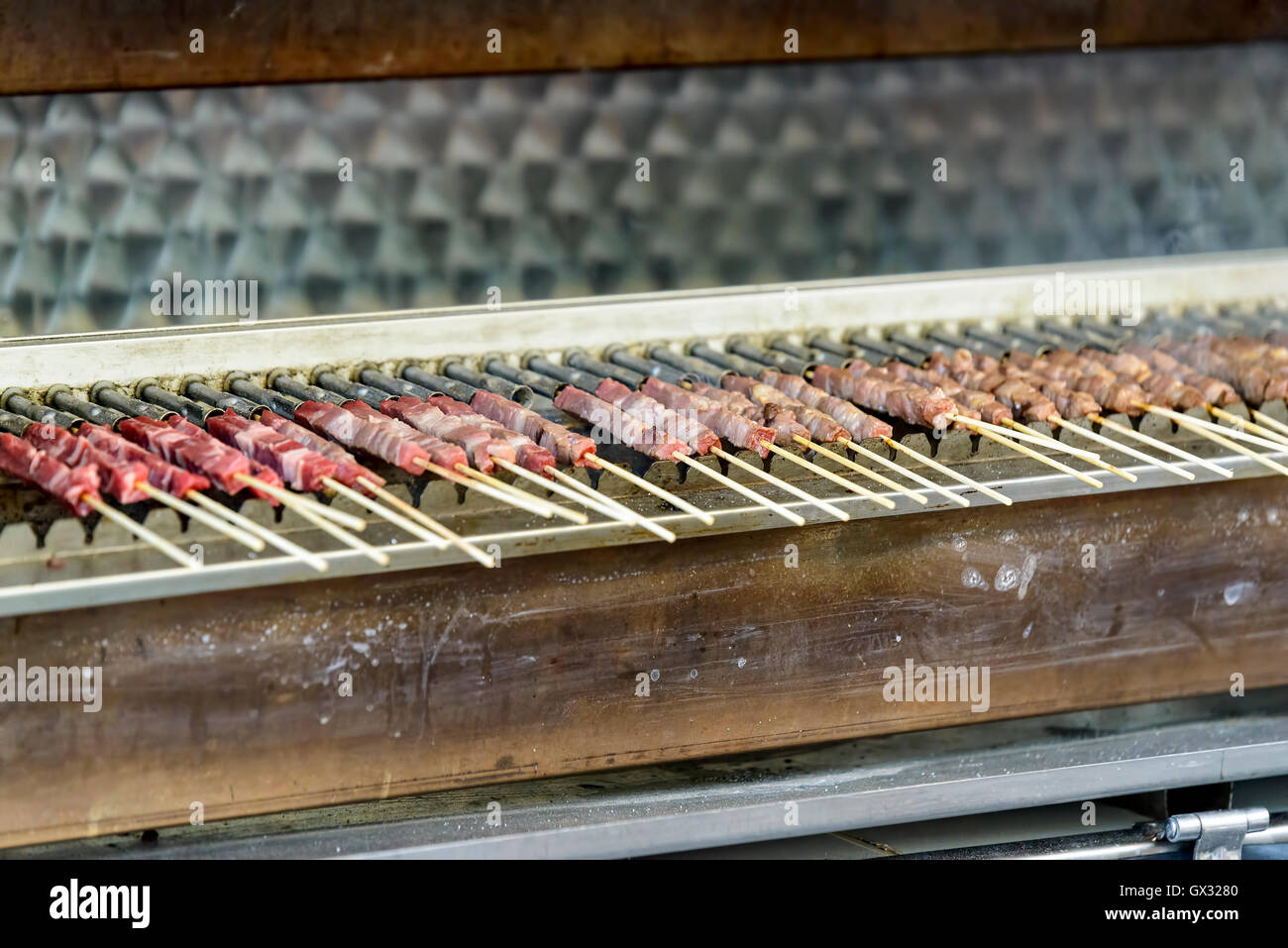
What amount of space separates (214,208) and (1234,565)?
9.97 feet

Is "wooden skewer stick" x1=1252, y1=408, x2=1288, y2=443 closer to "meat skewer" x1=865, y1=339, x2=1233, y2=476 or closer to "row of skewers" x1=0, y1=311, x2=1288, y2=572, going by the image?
"row of skewers" x1=0, y1=311, x2=1288, y2=572

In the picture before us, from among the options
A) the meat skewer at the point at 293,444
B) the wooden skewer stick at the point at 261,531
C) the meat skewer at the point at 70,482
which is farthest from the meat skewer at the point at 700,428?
the meat skewer at the point at 70,482

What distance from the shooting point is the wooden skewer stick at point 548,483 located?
330 centimetres

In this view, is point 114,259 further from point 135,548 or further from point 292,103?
point 135,548

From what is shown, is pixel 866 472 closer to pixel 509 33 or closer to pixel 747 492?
pixel 747 492

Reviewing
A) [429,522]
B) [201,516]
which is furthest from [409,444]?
[201,516]

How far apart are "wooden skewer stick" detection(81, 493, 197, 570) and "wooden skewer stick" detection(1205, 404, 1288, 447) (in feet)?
8.60

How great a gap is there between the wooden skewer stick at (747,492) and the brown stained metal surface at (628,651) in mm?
209

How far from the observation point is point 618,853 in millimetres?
3604

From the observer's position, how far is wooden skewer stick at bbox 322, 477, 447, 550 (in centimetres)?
312

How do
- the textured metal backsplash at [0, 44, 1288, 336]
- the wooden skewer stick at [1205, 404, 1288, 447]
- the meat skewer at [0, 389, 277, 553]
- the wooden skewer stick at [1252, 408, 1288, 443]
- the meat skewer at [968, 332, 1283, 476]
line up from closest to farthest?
the meat skewer at [0, 389, 277, 553] → the meat skewer at [968, 332, 1283, 476] → the wooden skewer stick at [1205, 404, 1288, 447] → the wooden skewer stick at [1252, 408, 1288, 443] → the textured metal backsplash at [0, 44, 1288, 336]

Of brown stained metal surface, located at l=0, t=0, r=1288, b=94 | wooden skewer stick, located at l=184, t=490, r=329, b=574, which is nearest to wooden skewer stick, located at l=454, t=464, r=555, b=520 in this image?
wooden skewer stick, located at l=184, t=490, r=329, b=574

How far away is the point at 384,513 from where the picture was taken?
3.11 m

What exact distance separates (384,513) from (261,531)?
25 centimetres
